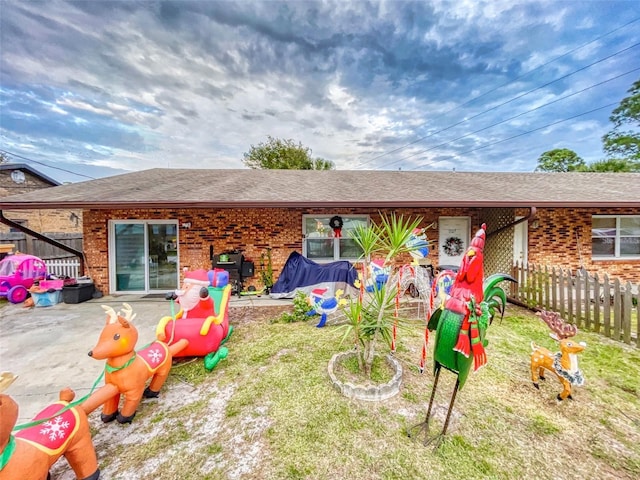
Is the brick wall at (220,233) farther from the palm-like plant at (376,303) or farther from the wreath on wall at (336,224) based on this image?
the palm-like plant at (376,303)

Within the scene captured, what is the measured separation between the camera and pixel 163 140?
15500 millimetres

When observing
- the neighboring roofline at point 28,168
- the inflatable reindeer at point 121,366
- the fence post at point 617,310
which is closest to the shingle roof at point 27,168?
the neighboring roofline at point 28,168

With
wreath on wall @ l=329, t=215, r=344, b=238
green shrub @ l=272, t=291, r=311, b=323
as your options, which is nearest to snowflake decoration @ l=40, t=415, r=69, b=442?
green shrub @ l=272, t=291, r=311, b=323

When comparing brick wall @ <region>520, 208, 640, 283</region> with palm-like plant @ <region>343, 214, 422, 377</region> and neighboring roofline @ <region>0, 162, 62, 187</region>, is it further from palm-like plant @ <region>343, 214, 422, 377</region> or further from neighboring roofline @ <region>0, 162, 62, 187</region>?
neighboring roofline @ <region>0, 162, 62, 187</region>

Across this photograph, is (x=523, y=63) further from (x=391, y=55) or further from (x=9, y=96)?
(x=9, y=96)

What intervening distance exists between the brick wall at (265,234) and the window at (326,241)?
0.67 ft

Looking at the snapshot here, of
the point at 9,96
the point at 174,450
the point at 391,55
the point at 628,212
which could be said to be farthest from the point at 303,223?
the point at 9,96

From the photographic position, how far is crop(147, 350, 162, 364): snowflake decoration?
8.86ft

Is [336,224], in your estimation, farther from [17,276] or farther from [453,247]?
[17,276]

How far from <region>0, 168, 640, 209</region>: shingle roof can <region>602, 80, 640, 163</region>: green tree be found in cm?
1999

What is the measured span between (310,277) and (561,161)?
38.7 meters

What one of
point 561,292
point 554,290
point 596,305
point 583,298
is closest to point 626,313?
point 596,305

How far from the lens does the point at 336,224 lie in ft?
24.9

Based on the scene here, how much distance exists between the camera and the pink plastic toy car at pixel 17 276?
258 inches
